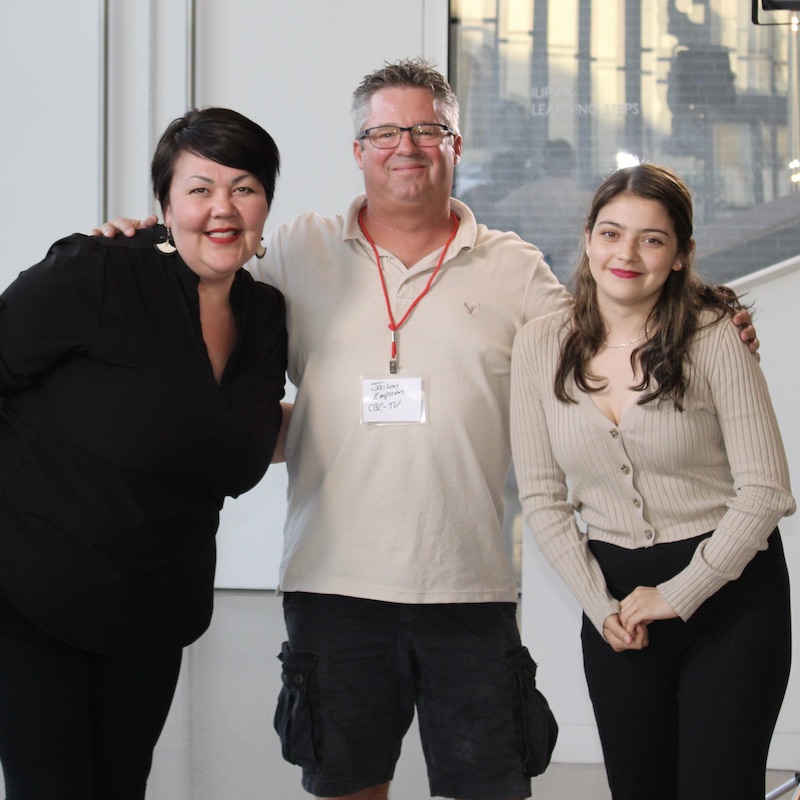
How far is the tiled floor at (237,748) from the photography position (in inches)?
117

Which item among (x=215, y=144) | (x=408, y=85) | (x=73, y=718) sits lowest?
(x=73, y=718)

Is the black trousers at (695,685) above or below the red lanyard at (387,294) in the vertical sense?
below

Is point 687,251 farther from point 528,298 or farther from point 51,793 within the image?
point 51,793

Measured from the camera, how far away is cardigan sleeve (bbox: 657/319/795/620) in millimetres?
1772

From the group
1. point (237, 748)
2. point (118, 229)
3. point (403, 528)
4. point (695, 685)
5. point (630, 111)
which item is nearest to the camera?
point (695, 685)

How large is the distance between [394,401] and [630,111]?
365 cm

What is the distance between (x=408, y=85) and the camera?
7.14ft

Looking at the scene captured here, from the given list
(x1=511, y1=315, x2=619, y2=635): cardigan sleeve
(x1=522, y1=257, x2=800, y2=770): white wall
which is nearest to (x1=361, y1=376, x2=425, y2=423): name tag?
(x1=511, y1=315, x2=619, y2=635): cardigan sleeve

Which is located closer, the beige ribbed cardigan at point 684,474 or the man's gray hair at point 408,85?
the beige ribbed cardigan at point 684,474

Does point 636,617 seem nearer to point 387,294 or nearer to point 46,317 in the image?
point 387,294

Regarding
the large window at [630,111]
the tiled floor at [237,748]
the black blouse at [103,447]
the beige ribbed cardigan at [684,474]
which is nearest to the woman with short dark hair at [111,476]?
the black blouse at [103,447]

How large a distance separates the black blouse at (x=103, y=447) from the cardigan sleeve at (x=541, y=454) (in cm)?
55

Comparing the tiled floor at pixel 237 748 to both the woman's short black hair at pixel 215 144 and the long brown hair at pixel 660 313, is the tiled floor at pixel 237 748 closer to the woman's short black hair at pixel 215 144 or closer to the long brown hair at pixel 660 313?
the long brown hair at pixel 660 313

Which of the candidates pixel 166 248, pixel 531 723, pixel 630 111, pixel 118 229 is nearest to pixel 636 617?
pixel 531 723
